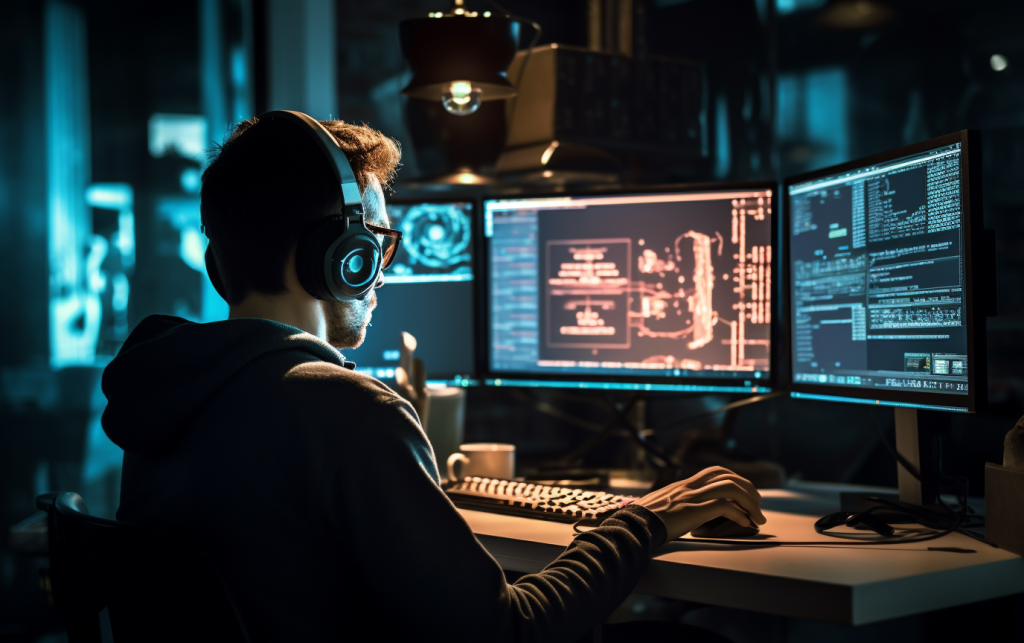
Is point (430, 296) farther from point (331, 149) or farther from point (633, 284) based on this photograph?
point (331, 149)

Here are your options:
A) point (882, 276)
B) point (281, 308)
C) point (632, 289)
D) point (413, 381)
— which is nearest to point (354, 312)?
point (281, 308)

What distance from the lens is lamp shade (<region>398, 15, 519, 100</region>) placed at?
4.91ft

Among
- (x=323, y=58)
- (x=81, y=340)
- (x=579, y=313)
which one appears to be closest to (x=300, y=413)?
(x=579, y=313)

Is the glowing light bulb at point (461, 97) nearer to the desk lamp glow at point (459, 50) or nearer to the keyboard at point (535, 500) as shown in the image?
the desk lamp glow at point (459, 50)

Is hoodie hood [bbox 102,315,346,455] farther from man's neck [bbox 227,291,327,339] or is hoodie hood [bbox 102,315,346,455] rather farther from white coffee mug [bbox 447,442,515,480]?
white coffee mug [bbox 447,442,515,480]

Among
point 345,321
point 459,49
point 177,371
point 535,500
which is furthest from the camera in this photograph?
point 459,49

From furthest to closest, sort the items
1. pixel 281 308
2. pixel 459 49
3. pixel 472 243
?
pixel 472 243 → pixel 459 49 → pixel 281 308

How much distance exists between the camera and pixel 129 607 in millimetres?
732

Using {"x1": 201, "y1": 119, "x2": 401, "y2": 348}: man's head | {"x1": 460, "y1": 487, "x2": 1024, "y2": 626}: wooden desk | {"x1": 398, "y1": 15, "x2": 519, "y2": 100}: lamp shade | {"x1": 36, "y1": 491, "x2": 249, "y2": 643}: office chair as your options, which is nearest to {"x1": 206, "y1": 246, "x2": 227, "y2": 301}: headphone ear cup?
{"x1": 201, "y1": 119, "x2": 401, "y2": 348}: man's head

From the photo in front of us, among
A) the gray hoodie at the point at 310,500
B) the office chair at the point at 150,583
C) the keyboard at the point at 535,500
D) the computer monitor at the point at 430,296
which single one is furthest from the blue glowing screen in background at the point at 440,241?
the office chair at the point at 150,583

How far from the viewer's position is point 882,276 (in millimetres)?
1245

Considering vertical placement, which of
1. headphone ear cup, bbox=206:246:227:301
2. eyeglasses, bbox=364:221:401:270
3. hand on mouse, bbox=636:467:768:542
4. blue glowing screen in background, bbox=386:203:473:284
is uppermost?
blue glowing screen in background, bbox=386:203:473:284

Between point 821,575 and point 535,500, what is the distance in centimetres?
47

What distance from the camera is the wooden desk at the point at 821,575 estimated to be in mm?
857
